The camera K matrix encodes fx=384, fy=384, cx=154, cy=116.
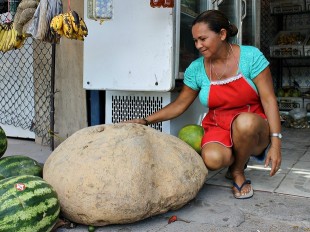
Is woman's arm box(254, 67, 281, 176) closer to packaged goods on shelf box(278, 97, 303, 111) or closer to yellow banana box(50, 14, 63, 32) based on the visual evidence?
yellow banana box(50, 14, 63, 32)

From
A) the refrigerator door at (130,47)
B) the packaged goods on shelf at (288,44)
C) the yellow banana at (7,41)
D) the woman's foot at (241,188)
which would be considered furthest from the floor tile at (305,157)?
the packaged goods on shelf at (288,44)

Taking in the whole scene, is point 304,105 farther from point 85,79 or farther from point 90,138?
point 90,138

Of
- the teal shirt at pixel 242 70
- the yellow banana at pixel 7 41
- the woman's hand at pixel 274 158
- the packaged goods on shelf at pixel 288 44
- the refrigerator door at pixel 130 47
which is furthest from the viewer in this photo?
the packaged goods on shelf at pixel 288 44

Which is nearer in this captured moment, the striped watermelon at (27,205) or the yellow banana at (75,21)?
the striped watermelon at (27,205)

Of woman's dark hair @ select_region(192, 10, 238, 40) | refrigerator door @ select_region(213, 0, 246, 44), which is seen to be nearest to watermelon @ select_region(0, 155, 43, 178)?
woman's dark hair @ select_region(192, 10, 238, 40)

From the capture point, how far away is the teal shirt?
284cm

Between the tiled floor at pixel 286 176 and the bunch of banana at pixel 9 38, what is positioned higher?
the bunch of banana at pixel 9 38

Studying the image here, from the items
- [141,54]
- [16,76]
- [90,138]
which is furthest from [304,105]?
[90,138]

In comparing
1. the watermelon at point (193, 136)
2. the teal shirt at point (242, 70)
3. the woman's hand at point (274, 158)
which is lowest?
the woman's hand at point (274, 158)

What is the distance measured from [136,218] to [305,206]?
3.87 ft

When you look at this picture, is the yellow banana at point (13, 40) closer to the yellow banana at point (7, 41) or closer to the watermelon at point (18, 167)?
the yellow banana at point (7, 41)

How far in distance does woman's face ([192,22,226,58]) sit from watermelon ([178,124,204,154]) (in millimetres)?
708

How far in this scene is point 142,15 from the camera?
Result: 3.48 meters

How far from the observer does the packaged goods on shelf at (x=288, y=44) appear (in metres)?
7.13
